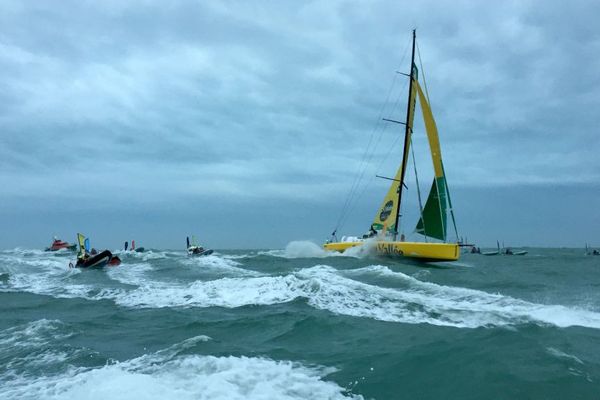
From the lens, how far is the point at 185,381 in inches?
250

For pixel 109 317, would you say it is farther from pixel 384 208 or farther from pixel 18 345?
pixel 384 208

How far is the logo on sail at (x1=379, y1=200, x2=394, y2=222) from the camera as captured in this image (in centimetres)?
3222

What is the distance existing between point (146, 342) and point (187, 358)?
188 cm

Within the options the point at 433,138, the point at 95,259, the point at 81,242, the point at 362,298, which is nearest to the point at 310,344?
the point at 362,298

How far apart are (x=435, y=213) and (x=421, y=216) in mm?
1044

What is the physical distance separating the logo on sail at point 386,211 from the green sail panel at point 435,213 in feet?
15.7

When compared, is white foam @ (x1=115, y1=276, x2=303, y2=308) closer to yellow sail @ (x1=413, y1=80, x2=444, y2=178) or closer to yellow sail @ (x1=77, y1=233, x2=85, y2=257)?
yellow sail @ (x1=413, y1=80, x2=444, y2=178)

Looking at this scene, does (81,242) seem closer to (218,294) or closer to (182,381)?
(218,294)

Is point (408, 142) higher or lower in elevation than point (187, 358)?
higher

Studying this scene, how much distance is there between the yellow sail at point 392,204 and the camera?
31297 mm

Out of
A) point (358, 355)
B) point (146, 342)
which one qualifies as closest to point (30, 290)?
point (146, 342)

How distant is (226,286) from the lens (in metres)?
16.8

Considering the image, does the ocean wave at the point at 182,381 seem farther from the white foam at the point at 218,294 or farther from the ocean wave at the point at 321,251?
the ocean wave at the point at 321,251

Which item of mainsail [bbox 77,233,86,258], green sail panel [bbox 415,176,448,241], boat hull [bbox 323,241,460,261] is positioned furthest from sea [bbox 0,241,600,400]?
mainsail [bbox 77,233,86,258]
